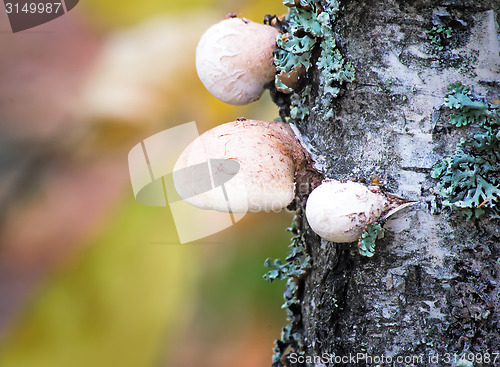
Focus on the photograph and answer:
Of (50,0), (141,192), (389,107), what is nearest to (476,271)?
(389,107)

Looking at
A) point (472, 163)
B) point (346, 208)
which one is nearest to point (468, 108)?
point (472, 163)

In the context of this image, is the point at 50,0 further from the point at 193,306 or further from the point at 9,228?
the point at 193,306

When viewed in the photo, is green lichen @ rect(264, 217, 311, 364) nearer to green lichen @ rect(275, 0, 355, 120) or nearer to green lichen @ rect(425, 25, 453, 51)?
green lichen @ rect(275, 0, 355, 120)

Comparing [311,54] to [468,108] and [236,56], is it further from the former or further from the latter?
[468,108]

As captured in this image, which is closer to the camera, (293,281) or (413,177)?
(413,177)

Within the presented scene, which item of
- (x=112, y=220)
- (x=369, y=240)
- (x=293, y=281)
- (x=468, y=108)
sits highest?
(x=468, y=108)
